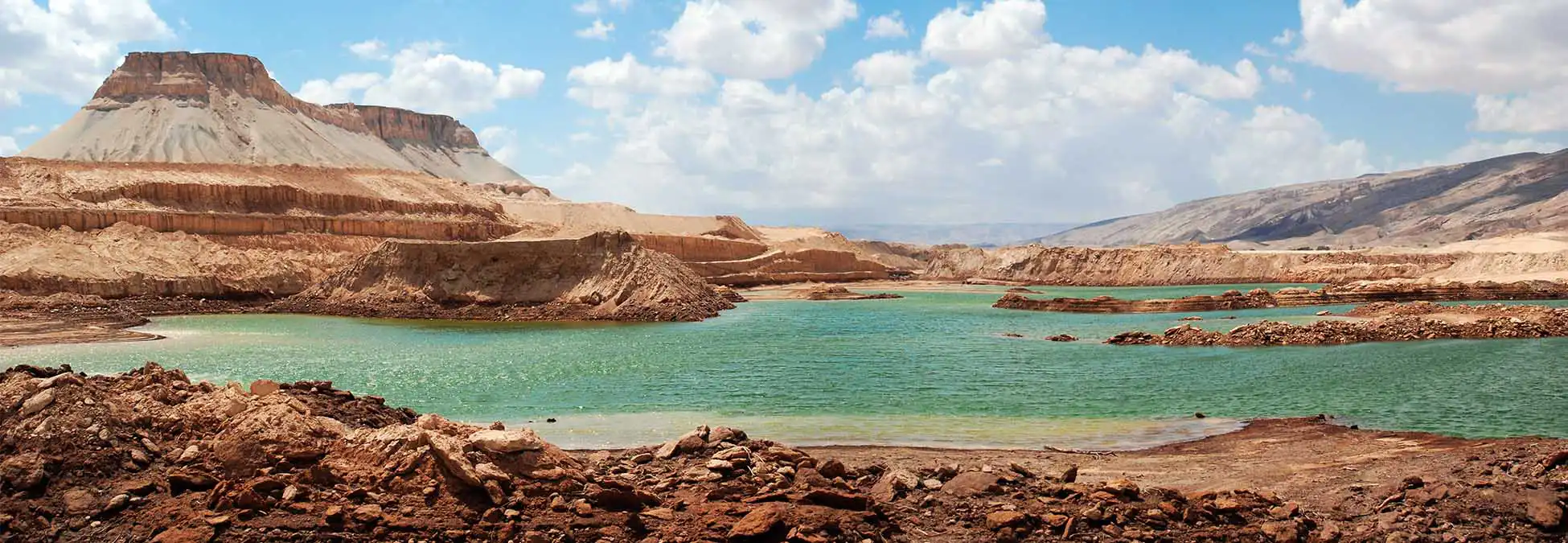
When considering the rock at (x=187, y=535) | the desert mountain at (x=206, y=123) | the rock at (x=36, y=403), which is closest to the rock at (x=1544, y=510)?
the rock at (x=187, y=535)

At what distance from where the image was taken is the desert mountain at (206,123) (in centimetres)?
11425

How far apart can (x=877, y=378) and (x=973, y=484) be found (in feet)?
39.4

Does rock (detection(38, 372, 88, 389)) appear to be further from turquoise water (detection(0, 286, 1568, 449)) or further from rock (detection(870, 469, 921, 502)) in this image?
rock (detection(870, 469, 921, 502))

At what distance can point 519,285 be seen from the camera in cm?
4262

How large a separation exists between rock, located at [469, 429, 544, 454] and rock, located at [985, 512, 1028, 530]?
3.80 m

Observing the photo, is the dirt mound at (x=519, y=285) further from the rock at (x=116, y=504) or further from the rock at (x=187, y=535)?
the rock at (x=187, y=535)

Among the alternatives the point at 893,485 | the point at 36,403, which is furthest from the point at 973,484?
the point at 36,403

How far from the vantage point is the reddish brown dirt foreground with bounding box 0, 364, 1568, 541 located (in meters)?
7.71

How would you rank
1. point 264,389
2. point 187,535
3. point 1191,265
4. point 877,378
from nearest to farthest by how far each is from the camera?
point 187,535
point 264,389
point 877,378
point 1191,265

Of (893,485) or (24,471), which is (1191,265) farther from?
(24,471)

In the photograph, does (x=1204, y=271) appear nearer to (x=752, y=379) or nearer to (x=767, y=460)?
(x=752, y=379)

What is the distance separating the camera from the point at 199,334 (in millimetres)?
31781

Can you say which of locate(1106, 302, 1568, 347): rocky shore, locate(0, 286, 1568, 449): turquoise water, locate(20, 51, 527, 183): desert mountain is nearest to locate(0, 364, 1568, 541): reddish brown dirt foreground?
locate(0, 286, 1568, 449): turquoise water

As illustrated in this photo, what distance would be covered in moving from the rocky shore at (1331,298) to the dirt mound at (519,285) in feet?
54.1
